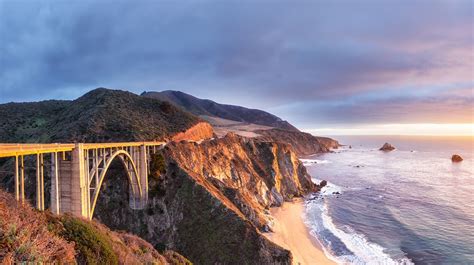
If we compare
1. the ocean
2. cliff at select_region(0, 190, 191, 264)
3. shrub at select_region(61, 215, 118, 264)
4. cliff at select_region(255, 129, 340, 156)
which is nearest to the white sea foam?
the ocean

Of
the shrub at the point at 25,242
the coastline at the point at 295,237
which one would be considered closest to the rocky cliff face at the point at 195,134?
the coastline at the point at 295,237

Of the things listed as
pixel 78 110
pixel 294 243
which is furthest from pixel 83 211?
pixel 78 110

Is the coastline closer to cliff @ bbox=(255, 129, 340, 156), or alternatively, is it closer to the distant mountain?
the distant mountain

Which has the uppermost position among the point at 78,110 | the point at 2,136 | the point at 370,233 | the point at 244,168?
the point at 78,110

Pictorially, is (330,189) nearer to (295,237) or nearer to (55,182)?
(295,237)

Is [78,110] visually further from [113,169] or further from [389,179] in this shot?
[389,179]
